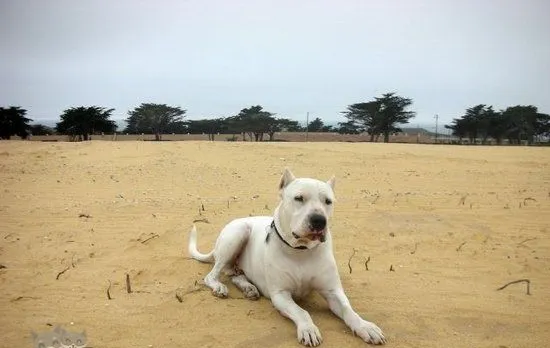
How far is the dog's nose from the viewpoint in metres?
3.06

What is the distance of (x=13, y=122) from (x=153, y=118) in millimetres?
12992

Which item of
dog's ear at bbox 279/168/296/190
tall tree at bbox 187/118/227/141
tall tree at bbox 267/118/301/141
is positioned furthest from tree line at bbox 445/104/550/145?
dog's ear at bbox 279/168/296/190

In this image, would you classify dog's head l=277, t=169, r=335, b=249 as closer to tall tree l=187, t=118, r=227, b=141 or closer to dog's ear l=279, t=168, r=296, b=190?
dog's ear l=279, t=168, r=296, b=190

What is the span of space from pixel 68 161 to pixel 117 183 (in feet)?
16.8

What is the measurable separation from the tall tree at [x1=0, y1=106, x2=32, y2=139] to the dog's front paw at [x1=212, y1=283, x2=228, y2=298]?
38905 millimetres

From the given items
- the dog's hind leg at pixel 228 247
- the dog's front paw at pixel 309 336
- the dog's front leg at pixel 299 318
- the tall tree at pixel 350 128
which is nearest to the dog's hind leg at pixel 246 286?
the dog's hind leg at pixel 228 247

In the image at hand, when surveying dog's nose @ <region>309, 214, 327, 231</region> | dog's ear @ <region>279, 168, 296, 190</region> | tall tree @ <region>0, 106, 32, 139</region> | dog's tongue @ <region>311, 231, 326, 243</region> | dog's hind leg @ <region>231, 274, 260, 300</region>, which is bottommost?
dog's hind leg @ <region>231, 274, 260, 300</region>

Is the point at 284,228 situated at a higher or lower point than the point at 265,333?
higher

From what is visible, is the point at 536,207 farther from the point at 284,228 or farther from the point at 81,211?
the point at 81,211

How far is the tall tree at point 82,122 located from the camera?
38938mm

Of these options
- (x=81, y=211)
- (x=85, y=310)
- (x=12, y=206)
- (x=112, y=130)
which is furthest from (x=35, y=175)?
(x=112, y=130)

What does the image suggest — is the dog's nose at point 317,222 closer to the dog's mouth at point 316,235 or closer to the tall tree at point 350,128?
the dog's mouth at point 316,235

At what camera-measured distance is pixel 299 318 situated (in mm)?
3160

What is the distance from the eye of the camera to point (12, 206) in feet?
25.0
